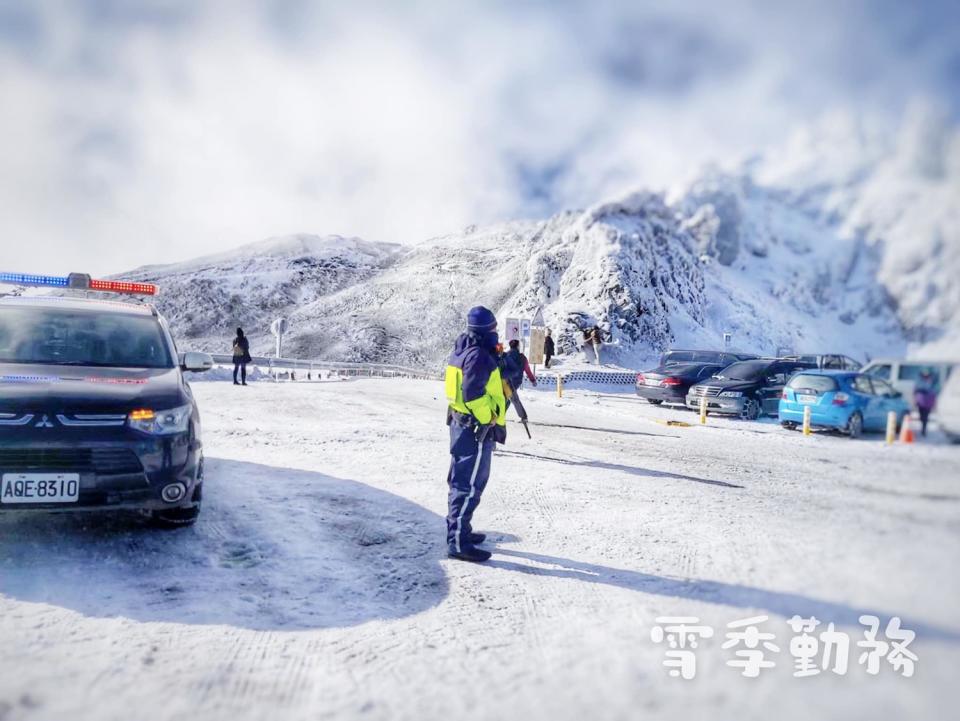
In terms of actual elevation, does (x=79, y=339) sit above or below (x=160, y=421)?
above

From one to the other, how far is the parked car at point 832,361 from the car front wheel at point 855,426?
0.54 ft

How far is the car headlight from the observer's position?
13.1 ft

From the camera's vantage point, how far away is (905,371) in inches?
59.2

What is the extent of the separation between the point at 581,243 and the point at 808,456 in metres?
35.3

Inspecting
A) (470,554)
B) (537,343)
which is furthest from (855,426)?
(537,343)

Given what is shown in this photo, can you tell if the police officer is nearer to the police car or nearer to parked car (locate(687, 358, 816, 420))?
the police car

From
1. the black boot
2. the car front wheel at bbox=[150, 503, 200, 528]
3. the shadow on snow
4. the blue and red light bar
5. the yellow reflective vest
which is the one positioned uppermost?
the blue and red light bar

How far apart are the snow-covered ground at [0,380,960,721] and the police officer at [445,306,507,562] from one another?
30cm

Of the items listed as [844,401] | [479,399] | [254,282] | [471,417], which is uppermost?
[254,282]

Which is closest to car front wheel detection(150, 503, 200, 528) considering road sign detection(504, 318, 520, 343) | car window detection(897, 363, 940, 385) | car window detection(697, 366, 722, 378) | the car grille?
the car grille

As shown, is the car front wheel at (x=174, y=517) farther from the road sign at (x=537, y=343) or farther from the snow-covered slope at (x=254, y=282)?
the snow-covered slope at (x=254, y=282)

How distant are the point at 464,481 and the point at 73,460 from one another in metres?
2.64

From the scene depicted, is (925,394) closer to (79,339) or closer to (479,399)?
(479,399)

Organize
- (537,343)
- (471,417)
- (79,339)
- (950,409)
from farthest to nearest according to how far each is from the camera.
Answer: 1. (537,343)
2. (79,339)
3. (471,417)
4. (950,409)
